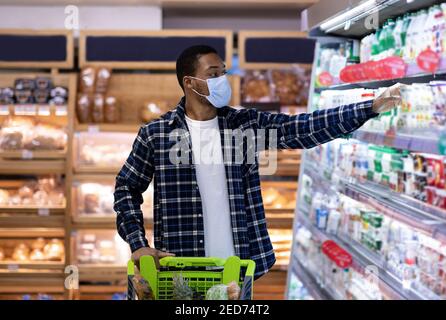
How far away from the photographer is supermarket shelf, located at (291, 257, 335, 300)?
4134 millimetres

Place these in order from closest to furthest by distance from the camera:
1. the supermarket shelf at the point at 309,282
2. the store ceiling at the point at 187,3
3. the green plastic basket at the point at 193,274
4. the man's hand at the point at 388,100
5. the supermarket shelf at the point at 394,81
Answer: the green plastic basket at the point at 193,274, the man's hand at the point at 388,100, the supermarket shelf at the point at 394,81, the supermarket shelf at the point at 309,282, the store ceiling at the point at 187,3

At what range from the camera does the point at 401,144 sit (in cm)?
295

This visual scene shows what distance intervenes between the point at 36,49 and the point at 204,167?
3816mm

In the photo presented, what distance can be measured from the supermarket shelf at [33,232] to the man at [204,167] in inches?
140

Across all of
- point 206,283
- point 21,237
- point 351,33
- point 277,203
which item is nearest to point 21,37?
point 21,237

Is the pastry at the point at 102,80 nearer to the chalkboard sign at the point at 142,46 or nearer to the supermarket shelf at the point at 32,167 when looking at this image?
the chalkboard sign at the point at 142,46

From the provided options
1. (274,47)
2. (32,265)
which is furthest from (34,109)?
(274,47)

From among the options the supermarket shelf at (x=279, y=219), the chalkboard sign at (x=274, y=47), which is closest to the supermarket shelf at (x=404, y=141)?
the supermarket shelf at (x=279, y=219)

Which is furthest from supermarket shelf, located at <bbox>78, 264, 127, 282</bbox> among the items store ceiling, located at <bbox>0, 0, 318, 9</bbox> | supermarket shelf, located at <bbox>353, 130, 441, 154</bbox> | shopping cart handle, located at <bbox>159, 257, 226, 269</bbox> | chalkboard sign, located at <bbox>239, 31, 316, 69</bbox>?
shopping cart handle, located at <bbox>159, 257, 226, 269</bbox>

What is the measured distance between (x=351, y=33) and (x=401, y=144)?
3.96ft

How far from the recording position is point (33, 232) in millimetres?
6039

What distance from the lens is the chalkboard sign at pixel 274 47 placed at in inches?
235

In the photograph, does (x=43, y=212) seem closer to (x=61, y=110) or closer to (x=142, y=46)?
(x=61, y=110)
